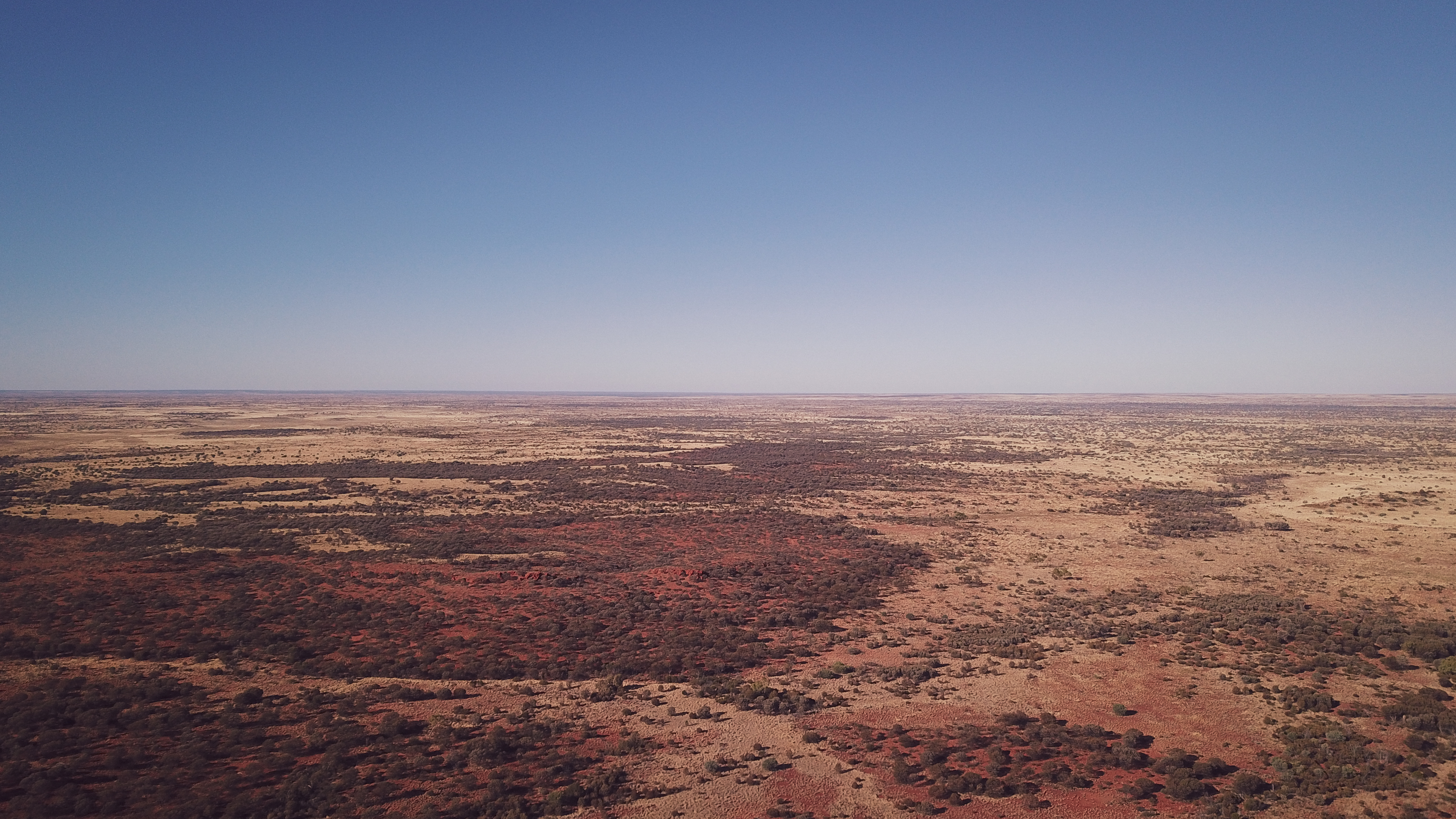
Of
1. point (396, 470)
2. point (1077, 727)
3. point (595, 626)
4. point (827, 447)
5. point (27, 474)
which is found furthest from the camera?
point (827, 447)

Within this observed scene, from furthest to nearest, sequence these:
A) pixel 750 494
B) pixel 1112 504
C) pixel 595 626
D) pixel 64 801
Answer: pixel 750 494 → pixel 1112 504 → pixel 595 626 → pixel 64 801

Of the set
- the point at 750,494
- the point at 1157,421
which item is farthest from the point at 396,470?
the point at 1157,421

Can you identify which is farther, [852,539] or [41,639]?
[852,539]

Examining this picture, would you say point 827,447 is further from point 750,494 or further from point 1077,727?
point 1077,727

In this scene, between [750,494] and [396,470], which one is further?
[396,470]

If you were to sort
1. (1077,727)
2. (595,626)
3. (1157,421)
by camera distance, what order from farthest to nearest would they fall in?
(1157,421), (595,626), (1077,727)

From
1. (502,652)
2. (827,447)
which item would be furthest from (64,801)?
(827,447)

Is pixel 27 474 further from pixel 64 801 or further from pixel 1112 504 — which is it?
pixel 1112 504
